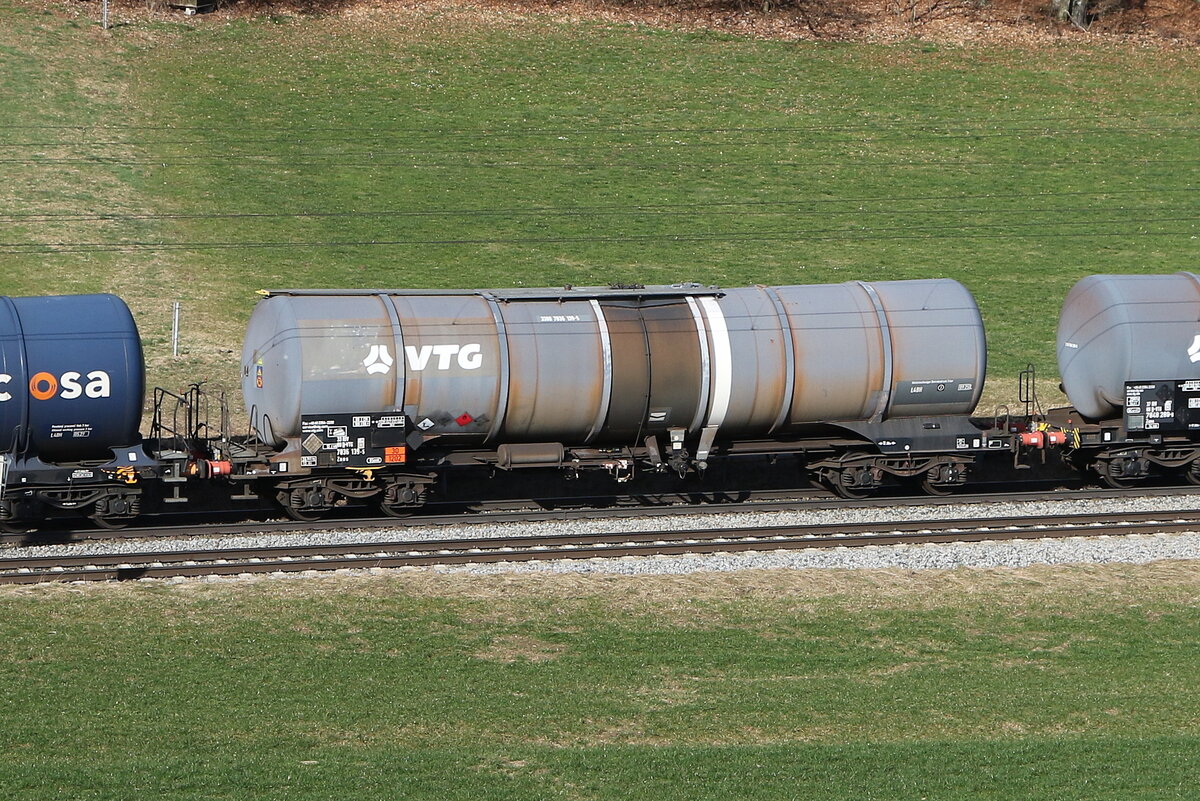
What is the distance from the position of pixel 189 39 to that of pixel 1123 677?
154 ft

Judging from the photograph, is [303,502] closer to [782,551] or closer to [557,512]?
[557,512]

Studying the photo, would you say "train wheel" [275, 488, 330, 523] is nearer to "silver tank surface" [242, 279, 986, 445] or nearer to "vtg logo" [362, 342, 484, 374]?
"silver tank surface" [242, 279, 986, 445]

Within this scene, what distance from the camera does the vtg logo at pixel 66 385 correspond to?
887 inches

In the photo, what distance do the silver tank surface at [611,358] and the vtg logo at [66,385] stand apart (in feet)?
8.63

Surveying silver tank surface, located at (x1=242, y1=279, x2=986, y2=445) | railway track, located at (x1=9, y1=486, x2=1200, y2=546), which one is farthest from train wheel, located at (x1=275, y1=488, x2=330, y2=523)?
silver tank surface, located at (x1=242, y1=279, x2=986, y2=445)

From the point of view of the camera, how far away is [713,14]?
60344 mm

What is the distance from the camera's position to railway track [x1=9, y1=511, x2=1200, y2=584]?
839 inches

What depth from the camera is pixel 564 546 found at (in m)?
23.2

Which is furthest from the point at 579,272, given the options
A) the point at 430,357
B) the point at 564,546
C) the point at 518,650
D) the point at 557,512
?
the point at 518,650

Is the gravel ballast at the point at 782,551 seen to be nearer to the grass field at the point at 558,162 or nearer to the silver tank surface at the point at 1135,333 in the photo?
the silver tank surface at the point at 1135,333

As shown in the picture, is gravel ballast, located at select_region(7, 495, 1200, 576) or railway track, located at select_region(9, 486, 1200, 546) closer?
gravel ballast, located at select_region(7, 495, 1200, 576)

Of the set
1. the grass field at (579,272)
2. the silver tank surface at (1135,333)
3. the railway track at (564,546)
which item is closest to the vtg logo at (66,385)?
the railway track at (564,546)

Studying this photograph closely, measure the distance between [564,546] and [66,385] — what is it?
26.5 ft

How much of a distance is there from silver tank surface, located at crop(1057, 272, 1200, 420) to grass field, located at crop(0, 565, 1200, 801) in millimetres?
5839
